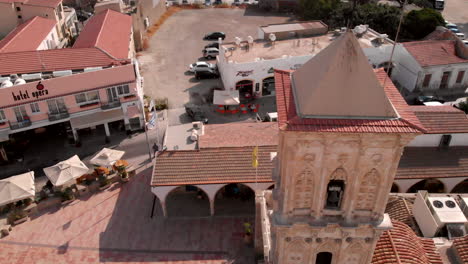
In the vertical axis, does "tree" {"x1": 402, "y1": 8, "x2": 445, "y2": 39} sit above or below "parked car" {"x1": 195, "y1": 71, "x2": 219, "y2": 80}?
above

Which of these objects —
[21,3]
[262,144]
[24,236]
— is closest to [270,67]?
[262,144]

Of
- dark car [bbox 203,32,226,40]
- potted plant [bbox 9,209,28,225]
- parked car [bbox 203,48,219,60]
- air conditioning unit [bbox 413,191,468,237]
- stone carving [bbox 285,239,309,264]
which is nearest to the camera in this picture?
stone carving [bbox 285,239,309,264]

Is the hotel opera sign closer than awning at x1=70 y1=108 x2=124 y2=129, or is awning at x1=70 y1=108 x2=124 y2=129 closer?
the hotel opera sign

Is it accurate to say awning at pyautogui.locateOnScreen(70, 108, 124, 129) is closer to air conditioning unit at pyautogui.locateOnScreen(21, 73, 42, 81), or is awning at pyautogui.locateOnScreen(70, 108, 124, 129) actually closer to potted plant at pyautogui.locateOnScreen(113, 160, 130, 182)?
air conditioning unit at pyautogui.locateOnScreen(21, 73, 42, 81)

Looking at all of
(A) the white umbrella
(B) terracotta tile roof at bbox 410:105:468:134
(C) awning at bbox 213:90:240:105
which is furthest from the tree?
(A) the white umbrella

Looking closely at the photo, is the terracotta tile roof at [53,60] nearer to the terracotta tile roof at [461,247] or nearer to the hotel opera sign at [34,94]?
the hotel opera sign at [34,94]

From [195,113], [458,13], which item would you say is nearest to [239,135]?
[195,113]

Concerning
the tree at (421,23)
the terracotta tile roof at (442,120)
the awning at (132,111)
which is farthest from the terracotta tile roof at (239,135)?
the tree at (421,23)

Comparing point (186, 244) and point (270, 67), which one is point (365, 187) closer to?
point (186, 244)
